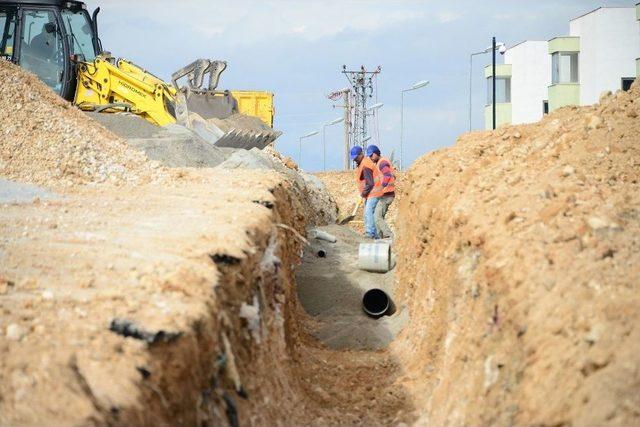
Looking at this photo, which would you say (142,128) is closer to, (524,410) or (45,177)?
(45,177)

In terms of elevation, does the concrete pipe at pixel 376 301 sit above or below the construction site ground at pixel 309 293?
below

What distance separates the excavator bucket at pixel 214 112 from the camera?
2198cm

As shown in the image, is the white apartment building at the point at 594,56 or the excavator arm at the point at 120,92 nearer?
the excavator arm at the point at 120,92

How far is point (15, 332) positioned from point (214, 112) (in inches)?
801

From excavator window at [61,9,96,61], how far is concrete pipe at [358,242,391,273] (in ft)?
32.6

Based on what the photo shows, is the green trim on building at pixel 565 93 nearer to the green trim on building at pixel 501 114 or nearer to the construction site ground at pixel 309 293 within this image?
the green trim on building at pixel 501 114

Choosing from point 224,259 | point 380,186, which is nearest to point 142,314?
point 224,259

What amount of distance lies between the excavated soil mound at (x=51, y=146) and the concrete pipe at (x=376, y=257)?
397cm

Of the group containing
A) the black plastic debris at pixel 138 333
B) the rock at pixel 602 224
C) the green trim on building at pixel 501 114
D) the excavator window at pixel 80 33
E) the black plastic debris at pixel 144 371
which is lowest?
the black plastic debris at pixel 144 371

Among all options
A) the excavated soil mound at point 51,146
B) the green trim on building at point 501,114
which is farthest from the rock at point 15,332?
the green trim on building at point 501,114

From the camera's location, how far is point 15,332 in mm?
4949

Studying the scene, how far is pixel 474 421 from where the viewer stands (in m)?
6.32

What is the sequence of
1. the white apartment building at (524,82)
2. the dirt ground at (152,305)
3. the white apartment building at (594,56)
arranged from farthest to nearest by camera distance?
the white apartment building at (524,82), the white apartment building at (594,56), the dirt ground at (152,305)

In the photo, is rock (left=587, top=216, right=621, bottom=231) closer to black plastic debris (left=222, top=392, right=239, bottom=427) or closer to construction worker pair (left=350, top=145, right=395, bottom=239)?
black plastic debris (left=222, top=392, right=239, bottom=427)
